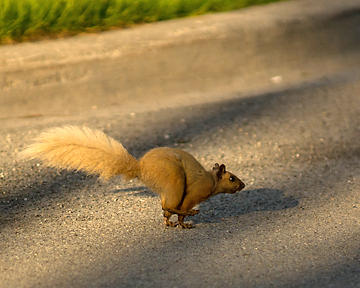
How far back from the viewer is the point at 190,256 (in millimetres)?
3781

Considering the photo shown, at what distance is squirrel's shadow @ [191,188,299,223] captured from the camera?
14.4 ft

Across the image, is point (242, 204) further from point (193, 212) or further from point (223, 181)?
point (193, 212)

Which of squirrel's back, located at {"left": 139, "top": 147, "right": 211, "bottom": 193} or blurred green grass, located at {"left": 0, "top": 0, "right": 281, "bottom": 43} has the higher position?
blurred green grass, located at {"left": 0, "top": 0, "right": 281, "bottom": 43}

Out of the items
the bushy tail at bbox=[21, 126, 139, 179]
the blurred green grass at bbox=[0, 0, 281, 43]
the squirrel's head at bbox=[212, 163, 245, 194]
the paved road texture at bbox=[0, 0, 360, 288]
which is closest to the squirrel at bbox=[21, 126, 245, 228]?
the bushy tail at bbox=[21, 126, 139, 179]

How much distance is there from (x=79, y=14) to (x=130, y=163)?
3272 millimetres

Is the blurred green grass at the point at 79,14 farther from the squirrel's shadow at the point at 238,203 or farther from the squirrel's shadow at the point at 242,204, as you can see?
the squirrel's shadow at the point at 242,204

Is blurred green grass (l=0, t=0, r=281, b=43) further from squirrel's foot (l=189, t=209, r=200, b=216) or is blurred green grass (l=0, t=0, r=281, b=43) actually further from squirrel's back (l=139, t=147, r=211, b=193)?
squirrel's foot (l=189, t=209, r=200, b=216)

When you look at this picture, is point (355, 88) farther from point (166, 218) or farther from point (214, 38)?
point (166, 218)

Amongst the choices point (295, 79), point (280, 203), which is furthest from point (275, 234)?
point (295, 79)

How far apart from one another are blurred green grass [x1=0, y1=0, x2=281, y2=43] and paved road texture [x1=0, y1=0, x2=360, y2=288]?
0.27 m

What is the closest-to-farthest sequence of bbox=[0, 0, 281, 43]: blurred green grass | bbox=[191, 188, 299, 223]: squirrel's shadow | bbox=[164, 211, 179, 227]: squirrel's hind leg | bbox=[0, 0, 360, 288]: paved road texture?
bbox=[0, 0, 360, 288]: paved road texture, bbox=[164, 211, 179, 227]: squirrel's hind leg, bbox=[191, 188, 299, 223]: squirrel's shadow, bbox=[0, 0, 281, 43]: blurred green grass

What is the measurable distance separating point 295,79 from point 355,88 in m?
0.61

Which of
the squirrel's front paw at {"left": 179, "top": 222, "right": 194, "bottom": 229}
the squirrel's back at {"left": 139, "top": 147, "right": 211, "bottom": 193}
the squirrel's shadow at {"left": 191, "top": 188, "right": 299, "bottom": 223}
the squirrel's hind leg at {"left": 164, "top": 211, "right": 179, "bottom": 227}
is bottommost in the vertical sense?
the squirrel's shadow at {"left": 191, "top": 188, "right": 299, "bottom": 223}

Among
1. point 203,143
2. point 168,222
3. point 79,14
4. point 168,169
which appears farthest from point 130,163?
point 79,14
